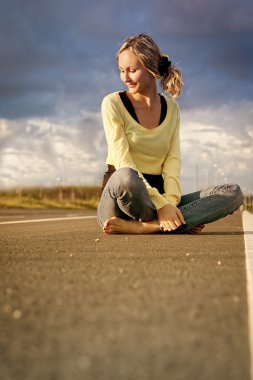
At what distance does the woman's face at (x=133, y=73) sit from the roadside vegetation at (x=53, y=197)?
996 inches

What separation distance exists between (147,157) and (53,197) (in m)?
35.7

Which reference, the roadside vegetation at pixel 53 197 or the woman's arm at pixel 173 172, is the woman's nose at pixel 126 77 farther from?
the roadside vegetation at pixel 53 197

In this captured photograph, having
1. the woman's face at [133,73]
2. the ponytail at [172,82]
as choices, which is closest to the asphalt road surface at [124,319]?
the woman's face at [133,73]

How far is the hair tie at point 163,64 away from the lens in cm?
560

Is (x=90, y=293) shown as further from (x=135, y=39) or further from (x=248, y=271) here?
(x=135, y=39)

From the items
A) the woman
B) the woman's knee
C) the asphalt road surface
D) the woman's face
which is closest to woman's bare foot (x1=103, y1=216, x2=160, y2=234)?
the woman

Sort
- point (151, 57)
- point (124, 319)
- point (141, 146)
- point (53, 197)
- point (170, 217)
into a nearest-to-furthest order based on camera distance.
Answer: point (124, 319)
point (170, 217)
point (151, 57)
point (141, 146)
point (53, 197)

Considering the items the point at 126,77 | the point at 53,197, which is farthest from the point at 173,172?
the point at 53,197

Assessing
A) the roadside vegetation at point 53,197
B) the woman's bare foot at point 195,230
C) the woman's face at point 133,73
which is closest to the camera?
the woman's face at point 133,73

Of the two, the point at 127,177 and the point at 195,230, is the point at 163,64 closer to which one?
the point at 127,177

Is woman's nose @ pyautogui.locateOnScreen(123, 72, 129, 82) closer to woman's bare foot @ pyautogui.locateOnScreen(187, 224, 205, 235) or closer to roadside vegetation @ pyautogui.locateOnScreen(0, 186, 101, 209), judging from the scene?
woman's bare foot @ pyautogui.locateOnScreen(187, 224, 205, 235)

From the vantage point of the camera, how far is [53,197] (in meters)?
41.0

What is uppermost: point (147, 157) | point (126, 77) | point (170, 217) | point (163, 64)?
point (163, 64)

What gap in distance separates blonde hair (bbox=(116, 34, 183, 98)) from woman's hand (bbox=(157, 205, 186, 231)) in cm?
131
